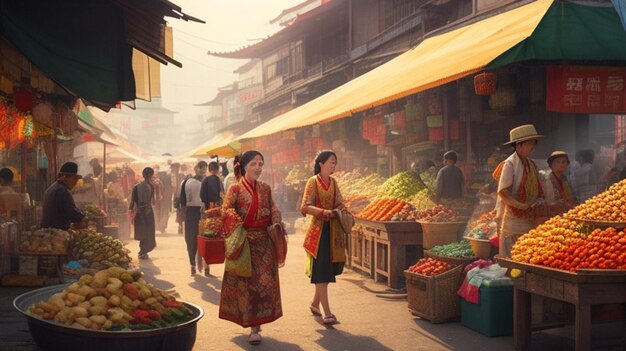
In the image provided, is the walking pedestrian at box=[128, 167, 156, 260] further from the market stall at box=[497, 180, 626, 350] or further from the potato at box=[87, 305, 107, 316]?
the market stall at box=[497, 180, 626, 350]

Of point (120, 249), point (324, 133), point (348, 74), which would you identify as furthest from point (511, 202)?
point (348, 74)

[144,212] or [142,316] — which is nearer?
[142,316]

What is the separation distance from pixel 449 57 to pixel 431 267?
4.41 meters

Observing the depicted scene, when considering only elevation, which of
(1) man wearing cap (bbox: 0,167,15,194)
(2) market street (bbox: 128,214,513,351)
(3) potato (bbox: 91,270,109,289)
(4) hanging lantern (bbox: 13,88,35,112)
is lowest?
(2) market street (bbox: 128,214,513,351)

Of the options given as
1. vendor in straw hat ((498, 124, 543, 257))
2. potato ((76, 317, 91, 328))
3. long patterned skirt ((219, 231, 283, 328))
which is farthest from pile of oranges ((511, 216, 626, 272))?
potato ((76, 317, 91, 328))

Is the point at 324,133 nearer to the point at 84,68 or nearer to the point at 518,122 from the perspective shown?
the point at 518,122

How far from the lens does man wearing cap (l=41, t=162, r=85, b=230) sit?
367 inches

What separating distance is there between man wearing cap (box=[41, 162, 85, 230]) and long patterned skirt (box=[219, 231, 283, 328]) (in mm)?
3354

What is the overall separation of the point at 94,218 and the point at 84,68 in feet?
22.9

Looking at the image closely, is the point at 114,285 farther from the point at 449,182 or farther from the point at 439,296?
the point at 449,182

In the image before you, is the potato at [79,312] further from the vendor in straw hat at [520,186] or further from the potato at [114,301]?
the vendor in straw hat at [520,186]

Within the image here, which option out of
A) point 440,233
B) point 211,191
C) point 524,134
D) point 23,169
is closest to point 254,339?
point 524,134

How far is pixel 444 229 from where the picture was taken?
32.0 ft

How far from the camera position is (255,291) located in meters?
7.08
